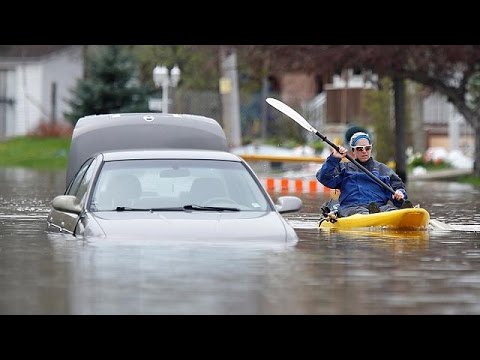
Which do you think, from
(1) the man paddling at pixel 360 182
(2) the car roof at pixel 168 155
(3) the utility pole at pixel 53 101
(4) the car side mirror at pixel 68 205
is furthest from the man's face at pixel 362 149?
(3) the utility pole at pixel 53 101

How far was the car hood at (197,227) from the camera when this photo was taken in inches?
534

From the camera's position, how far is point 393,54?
3434 centimetres

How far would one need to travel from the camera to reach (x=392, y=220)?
58.1 feet

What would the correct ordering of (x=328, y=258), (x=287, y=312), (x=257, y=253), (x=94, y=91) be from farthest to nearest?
1. (x=94, y=91)
2. (x=328, y=258)
3. (x=257, y=253)
4. (x=287, y=312)

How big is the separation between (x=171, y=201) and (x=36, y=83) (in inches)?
1954

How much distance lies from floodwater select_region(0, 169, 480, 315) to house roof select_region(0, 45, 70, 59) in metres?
46.3

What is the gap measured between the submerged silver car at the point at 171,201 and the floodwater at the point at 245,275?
14 cm

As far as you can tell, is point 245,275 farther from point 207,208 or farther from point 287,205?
point 287,205

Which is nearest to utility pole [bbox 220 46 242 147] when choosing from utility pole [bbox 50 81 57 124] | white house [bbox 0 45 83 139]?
white house [bbox 0 45 83 139]

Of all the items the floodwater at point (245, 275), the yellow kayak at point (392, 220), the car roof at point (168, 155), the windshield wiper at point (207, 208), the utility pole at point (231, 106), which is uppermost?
the utility pole at point (231, 106)

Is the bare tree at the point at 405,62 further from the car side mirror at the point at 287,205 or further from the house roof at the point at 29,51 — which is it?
the house roof at the point at 29,51
